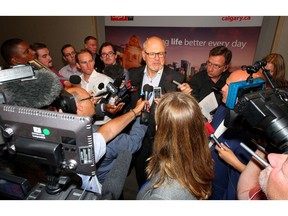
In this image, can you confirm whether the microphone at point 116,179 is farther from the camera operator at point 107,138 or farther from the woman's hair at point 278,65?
the woman's hair at point 278,65

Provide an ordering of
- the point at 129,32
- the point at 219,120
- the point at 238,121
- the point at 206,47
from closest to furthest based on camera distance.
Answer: the point at 238,121, the point at 219,120, the point at 206,47, the point at 129,32

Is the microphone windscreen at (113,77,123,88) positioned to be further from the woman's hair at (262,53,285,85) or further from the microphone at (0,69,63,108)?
the woman's hair at (262,53,285,85)

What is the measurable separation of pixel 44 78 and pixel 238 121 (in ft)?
3.38

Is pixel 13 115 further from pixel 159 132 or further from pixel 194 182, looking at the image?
pixel 194 182

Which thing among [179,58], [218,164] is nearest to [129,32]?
[179,58]

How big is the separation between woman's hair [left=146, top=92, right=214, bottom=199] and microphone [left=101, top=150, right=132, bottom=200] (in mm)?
236

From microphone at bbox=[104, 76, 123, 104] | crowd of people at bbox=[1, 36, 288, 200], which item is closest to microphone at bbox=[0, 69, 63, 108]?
crowd of people at bbox=[1, 36, 288, 200]

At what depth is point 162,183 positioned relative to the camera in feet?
2.91

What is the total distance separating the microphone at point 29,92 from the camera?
865mm

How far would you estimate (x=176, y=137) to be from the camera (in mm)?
902

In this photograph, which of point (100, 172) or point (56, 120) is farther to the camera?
point (100, 172)

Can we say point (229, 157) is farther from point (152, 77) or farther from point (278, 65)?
point (278, 65)

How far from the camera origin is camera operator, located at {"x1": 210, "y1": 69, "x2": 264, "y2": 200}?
1235 millimetres

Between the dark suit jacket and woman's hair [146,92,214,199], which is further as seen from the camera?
the dark suit jacket
